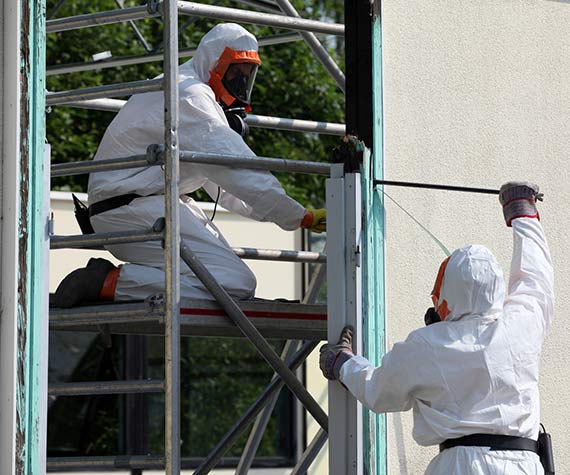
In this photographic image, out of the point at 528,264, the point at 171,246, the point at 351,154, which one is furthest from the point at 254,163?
the point at 528,264

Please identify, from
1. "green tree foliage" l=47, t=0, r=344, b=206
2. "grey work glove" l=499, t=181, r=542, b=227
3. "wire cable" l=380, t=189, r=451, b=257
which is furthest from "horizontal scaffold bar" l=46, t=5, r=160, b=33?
"green tree foliage" l=47, t=0, r=344, b=206

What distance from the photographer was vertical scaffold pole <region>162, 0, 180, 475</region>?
18.7 feet

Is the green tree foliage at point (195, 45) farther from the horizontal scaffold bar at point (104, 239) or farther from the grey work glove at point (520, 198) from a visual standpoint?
the grey work glove at point (520, 198)

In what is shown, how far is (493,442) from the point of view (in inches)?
218

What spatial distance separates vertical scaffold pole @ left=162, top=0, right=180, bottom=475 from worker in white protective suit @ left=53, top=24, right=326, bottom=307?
361 mm

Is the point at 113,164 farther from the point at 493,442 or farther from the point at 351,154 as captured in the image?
the point at 493,442

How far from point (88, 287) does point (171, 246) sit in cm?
65

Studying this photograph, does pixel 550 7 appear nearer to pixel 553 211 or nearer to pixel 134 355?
pixel 553 211

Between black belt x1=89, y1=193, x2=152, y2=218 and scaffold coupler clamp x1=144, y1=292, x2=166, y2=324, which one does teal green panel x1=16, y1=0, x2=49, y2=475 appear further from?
black belt x1=89, y1=193, x2=152, y2=218

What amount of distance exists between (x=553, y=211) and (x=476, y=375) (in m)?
1.45

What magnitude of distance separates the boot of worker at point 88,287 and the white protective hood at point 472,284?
1519 millimetres

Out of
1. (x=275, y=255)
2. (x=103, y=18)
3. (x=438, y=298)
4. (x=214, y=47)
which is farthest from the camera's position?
(x=275, y=255)

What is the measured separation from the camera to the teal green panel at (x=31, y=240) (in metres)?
5.51

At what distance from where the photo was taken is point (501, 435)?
5555mm
